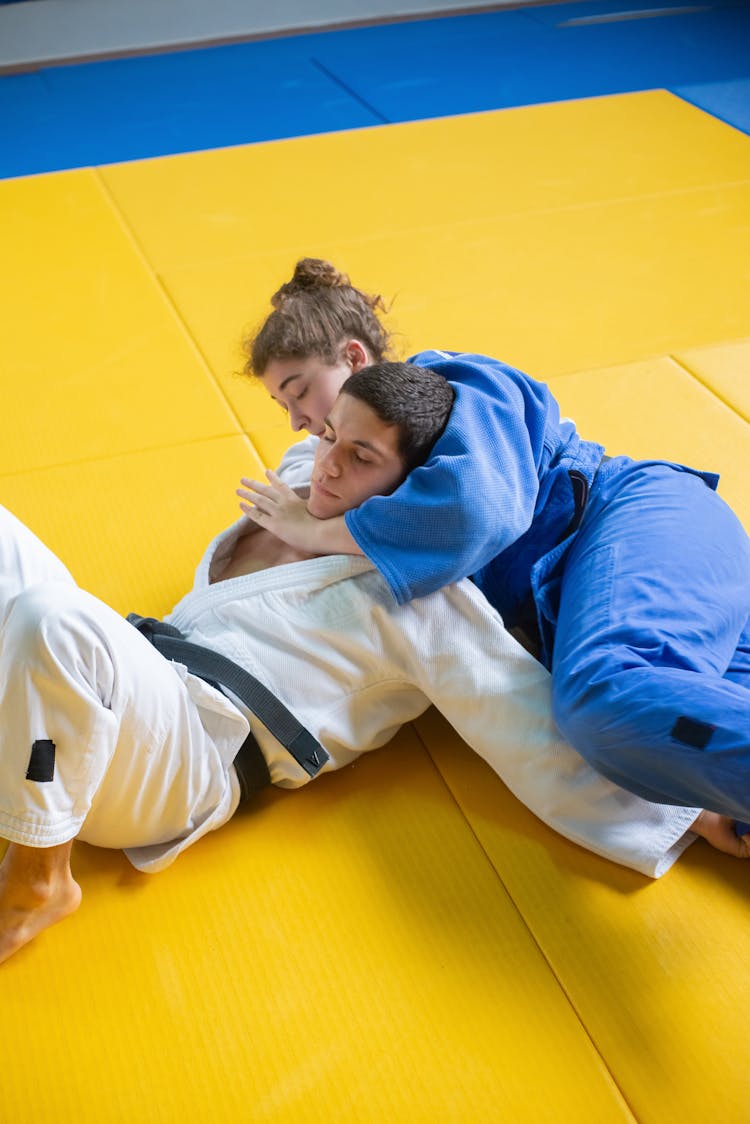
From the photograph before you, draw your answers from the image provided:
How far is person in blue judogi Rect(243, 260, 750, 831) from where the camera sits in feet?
6.13

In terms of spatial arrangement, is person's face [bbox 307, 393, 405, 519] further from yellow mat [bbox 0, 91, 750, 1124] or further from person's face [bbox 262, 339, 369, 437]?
yellow mat [bbox 0, 91, 750, 1124]

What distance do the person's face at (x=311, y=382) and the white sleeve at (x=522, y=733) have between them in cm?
64

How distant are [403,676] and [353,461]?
448mm

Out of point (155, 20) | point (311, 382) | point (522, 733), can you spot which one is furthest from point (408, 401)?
point (155, 20)

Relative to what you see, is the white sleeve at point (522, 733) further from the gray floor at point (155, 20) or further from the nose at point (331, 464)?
the gray floor at point (155, 20)

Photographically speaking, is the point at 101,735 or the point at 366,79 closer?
the point at 101,735

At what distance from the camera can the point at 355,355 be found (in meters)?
2.66

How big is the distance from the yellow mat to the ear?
0.61 m

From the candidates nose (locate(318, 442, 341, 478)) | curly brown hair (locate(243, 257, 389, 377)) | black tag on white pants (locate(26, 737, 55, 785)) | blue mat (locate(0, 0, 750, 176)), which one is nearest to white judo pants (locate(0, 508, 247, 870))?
black tag on white pants (locate(26, 737, 55, 785))

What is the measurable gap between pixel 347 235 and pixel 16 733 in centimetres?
323

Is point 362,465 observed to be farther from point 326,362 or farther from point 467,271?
point 467,271

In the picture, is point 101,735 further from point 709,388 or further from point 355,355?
point 709,388

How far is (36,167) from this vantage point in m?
5.40

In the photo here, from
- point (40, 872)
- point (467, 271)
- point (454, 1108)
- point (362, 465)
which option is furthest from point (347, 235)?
point (454, 1108)
